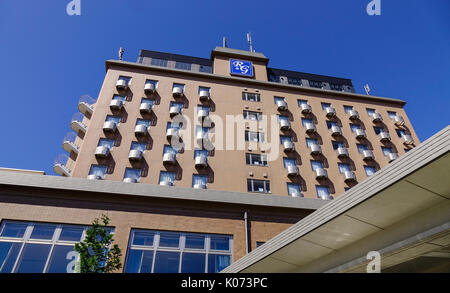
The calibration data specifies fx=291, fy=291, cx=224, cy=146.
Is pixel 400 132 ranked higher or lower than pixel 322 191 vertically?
higher

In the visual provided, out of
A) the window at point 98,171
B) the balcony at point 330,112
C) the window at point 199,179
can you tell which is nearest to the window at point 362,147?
the balcony at point 330,112

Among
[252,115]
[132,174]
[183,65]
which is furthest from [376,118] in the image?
[132,174]

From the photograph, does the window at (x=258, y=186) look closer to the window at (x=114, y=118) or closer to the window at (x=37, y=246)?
the window at (x=37, y=246)

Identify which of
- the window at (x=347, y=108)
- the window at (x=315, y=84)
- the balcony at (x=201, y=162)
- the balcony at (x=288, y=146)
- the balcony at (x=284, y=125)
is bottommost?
the balcony at (x=201, y=162)

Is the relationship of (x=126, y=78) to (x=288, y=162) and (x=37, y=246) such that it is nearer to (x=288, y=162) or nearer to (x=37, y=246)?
(x=288, y=162)

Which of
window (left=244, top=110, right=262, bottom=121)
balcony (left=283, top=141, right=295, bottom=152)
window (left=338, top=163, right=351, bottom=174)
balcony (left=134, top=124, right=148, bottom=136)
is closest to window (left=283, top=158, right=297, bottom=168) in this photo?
balcony (left=283, top=141, right=295, bottom=152)

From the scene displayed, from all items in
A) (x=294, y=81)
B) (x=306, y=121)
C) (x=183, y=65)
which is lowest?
(x=306, y=121)

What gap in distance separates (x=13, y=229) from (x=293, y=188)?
21.3 m

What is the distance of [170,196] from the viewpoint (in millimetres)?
18141

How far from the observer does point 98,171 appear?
25.7 m

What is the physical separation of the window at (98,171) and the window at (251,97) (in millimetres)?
17228

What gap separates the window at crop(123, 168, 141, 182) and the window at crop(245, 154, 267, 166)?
10054mm

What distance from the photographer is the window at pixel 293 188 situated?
2691 centimetres

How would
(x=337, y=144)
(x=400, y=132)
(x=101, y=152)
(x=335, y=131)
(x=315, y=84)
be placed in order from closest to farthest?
(x=101, y=152), (x=337, y=144), (x=335, y=131), (x=400, y=132), (x=315, y=84)
